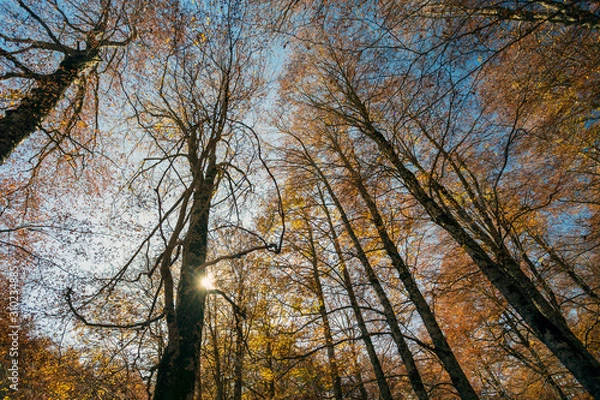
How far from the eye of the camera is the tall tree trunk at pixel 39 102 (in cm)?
473

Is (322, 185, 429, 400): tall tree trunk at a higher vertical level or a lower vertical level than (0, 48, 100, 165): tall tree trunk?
lower

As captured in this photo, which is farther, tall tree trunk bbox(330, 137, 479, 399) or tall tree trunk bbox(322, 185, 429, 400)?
tall tree trunk bbox(322, 185, 429, 400)

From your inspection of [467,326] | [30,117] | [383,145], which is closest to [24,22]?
[30,117]

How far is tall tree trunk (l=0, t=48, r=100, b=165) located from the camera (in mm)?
4730

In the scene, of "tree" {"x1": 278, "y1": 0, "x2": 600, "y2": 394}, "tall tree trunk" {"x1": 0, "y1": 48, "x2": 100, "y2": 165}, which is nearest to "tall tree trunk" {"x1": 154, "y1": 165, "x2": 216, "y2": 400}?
"tree" {"x1": 278, "y1": 0, "x2": 600, "y2": 394}

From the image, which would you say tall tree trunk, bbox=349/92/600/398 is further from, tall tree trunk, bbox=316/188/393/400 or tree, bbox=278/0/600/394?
tall tree trunk, bbox=316/188/393/400

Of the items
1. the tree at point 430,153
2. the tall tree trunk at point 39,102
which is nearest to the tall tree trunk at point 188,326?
the tree at point 430,153

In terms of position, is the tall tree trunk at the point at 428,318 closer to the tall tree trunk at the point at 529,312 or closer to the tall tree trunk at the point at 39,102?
the tall tree trunk at the point at 529,312

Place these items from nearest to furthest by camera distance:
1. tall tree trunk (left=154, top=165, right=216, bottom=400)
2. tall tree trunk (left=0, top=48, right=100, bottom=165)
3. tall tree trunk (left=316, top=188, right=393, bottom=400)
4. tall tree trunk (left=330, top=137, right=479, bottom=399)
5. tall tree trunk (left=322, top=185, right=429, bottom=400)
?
1. tall tree trunk (left=154, top=165, right=216, bottom=400)
2. tall tree trunk (left=330, top=137, right=479, bottom=399)
3. tall tree trunk (left=322, top=185, right=429, bottom=400)
4. tall tree trunk (left=0, top=48, right=100, bottom=165)
5. tall tree trunk (left=316, top=188, right=393, bottom=400)

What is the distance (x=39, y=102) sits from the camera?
213 inches

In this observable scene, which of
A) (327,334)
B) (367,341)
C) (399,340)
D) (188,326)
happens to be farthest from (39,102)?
(367,341)

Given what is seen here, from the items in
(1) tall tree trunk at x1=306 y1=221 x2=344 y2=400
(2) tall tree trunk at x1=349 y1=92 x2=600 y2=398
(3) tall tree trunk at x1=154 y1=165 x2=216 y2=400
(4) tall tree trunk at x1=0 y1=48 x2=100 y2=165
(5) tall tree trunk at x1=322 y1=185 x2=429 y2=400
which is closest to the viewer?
(3) tall tree trunk at x1=154 y1=165 x2=216 y2=400

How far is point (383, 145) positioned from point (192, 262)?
376 cm

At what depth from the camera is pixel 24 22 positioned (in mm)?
5125
